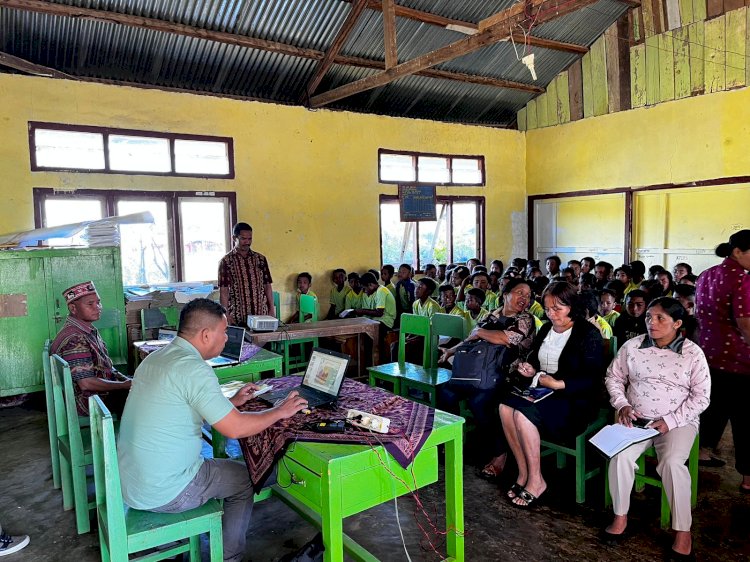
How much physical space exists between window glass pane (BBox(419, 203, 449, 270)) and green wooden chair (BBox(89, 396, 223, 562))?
6577 millimetres

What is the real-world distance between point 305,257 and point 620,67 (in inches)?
202

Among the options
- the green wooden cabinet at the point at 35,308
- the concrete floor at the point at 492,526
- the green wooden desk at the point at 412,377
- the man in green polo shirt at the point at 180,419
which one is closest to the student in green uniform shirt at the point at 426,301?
the green wooden desk at the point at 412,377

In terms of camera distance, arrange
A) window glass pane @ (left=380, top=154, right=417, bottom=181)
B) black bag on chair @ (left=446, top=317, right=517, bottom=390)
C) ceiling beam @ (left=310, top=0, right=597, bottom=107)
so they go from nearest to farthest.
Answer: black bag on chair @ (left=446, top=317, right=517, bottom=390), ceiling beam @ (left=310, top=0, right=597, bottom=107), window glass pane @ (left=380, top=154, right=417, bottom=181)

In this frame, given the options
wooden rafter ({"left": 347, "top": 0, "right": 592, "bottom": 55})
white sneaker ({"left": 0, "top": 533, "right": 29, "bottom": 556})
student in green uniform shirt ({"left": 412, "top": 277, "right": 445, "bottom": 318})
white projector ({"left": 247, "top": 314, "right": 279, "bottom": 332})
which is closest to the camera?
white sneaker ({"left": 0, "top": 533, "right": 29, "bottom": 556})

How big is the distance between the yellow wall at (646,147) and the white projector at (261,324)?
5.78 m

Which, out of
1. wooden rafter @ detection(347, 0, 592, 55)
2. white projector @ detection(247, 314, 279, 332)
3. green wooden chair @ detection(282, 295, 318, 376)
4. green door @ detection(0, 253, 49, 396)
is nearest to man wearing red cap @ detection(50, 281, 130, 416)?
white projector @ detection(247, 314, 279, 332)

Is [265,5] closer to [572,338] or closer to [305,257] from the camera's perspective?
[305,257]

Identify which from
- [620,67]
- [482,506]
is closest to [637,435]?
[482,506]

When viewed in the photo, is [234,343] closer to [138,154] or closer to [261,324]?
[261,324]

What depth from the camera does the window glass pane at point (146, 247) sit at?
632cm

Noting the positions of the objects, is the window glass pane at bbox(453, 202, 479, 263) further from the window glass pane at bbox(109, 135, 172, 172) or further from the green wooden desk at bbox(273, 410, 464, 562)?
the green wooden desk at bbox(273, 410, 464, 562)

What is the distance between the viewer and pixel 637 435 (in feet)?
9.07

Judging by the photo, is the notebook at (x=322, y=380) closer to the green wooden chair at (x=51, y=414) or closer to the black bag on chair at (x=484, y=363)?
the black bag on chair at (x=484, y=363)

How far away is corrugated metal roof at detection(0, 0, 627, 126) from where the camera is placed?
18.7ft
